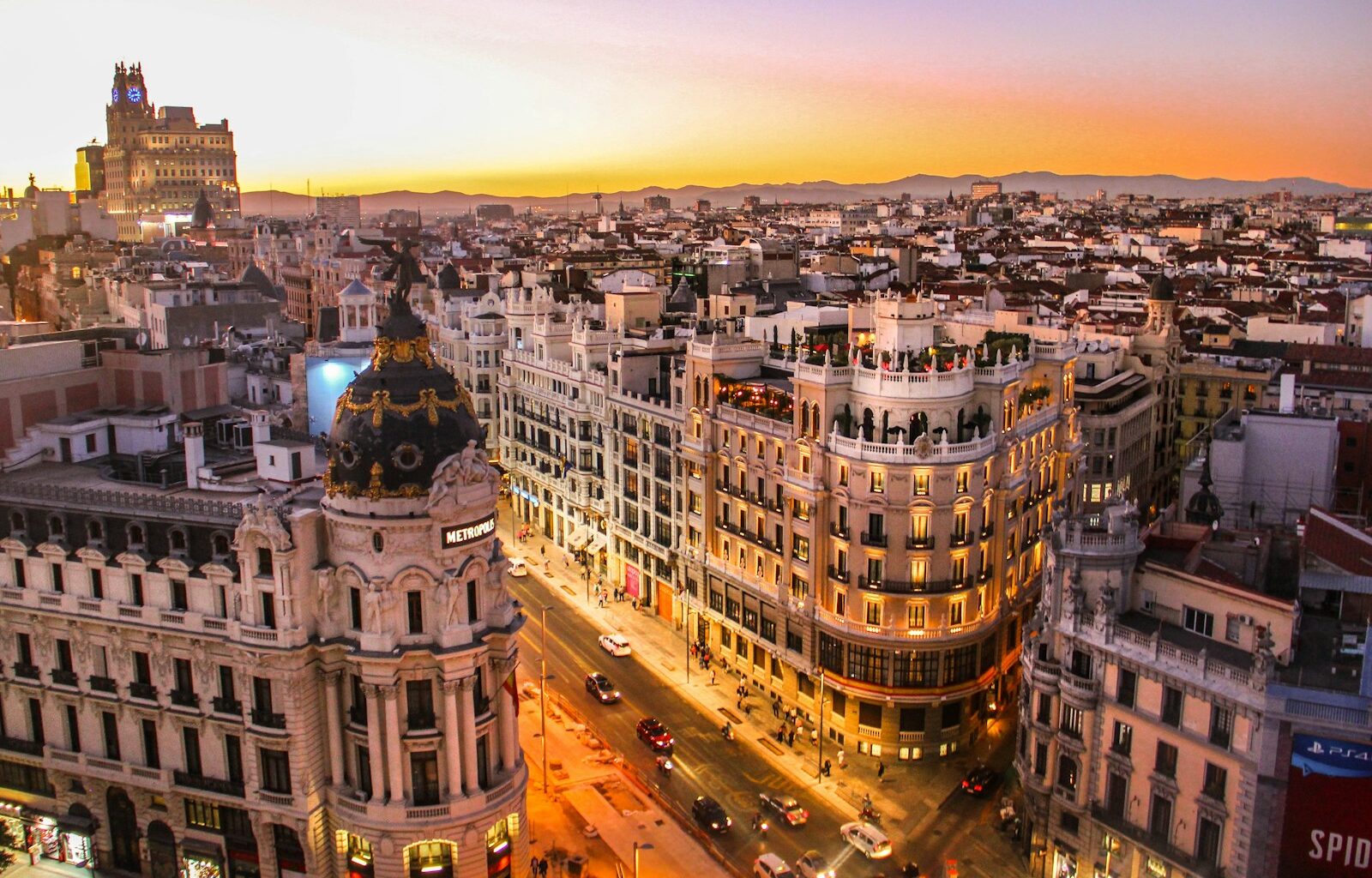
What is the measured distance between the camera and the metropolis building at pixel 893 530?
7762cm

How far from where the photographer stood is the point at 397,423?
59312 mm

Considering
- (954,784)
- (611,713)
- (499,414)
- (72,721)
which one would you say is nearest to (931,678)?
(954,784)

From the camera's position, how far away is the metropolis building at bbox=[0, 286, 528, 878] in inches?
2325

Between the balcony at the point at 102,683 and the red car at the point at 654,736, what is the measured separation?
33.3m

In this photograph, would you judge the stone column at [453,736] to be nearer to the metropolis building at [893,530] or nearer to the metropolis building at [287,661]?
the metropolis building at [287,661]

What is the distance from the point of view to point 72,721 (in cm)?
6538

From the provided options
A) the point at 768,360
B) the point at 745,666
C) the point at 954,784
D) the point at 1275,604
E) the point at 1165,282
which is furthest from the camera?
the point at 1165,282

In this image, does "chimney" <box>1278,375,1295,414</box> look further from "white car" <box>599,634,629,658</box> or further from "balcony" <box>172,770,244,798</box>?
"balcony" <box>172,770,244,798</box>

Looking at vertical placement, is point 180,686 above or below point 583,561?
above

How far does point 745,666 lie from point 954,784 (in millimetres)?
20555

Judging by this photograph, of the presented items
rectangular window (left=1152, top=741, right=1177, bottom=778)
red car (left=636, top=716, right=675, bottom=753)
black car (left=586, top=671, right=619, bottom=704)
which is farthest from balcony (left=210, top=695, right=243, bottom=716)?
rectangular window (left=1152, top=741, right=1177, bottom=778)

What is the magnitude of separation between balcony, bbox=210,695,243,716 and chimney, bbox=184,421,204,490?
1368 centimetres

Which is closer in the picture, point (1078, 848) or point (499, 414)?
point (1078, 848)

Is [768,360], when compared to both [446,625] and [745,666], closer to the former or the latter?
[745,666]
